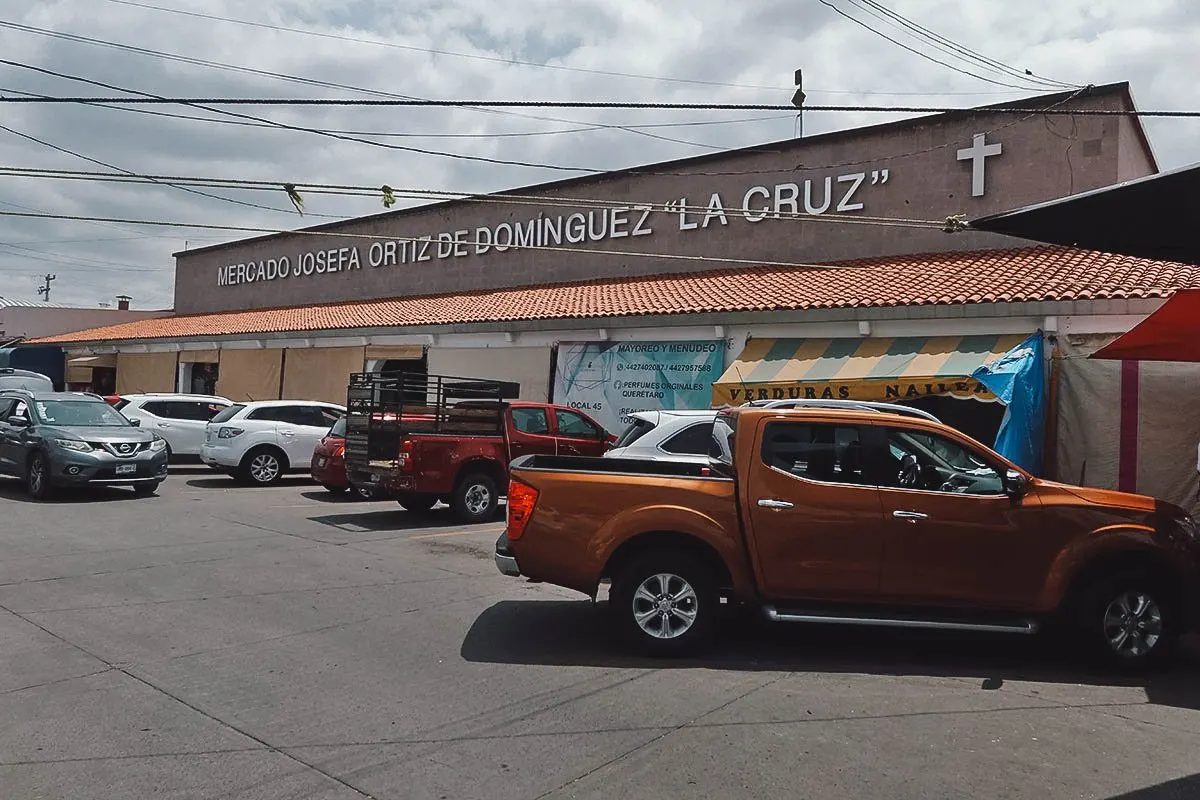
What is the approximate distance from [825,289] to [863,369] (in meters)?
2.90

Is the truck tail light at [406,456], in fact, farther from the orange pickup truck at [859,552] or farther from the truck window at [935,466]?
the truck window at [935,466]

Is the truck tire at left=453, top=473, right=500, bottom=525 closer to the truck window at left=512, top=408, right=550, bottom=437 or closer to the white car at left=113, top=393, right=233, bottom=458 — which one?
the truck window at left=512, top=408, right=550, bottom=437

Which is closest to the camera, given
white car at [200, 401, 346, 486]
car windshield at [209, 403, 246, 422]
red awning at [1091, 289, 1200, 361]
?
red awning at [1091, 289, 1200, 361]

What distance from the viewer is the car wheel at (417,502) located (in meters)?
13.2

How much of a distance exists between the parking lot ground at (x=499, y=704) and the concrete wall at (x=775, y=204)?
9.73 m

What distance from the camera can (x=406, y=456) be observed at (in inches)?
491

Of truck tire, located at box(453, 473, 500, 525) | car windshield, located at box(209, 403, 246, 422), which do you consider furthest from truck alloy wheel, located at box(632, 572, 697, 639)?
car windshield, located at box(209, 403, 246, 422)

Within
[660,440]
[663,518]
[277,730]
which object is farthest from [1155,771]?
[660,440]

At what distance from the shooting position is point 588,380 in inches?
739

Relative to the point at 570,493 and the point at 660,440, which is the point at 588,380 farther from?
the point at 570,493

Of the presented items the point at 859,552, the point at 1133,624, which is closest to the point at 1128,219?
the point at 1133,624

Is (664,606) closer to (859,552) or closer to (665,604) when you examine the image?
(665,604)

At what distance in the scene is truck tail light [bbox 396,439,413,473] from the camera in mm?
12461

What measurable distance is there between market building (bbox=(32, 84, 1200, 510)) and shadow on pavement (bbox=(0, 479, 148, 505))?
5.42 metres
